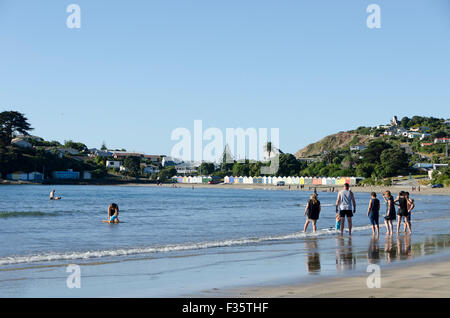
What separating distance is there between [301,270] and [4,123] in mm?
135900

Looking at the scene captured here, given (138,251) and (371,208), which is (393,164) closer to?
(371,208)

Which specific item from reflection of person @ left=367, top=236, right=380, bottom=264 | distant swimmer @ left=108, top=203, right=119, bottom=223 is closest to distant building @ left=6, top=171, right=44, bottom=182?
distant swimmer @ left=108, top=203, right=119, bottom=223

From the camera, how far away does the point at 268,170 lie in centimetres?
15638

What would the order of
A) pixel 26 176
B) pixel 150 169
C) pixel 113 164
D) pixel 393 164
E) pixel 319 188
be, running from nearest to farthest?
pixel 393 164, pixel 319 188, pixel 26 176, pixel 113 164, pixel 150 169

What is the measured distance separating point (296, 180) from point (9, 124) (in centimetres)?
7594

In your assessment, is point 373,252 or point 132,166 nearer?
point 373,252

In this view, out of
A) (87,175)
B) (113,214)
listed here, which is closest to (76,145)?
(87,175)

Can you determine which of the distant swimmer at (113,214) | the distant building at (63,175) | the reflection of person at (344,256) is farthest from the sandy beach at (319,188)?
the reflection of person at (344,256)

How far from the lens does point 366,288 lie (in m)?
7.70

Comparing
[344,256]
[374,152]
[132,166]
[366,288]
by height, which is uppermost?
[374,152]

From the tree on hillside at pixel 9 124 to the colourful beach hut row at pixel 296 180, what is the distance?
6024 cm

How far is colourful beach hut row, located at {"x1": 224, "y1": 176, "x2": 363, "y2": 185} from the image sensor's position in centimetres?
12074

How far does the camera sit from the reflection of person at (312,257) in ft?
33.0
